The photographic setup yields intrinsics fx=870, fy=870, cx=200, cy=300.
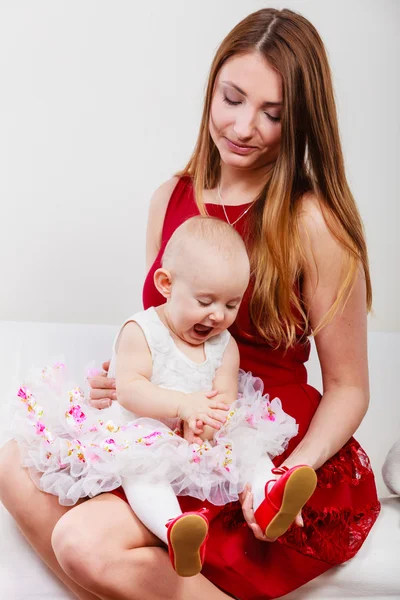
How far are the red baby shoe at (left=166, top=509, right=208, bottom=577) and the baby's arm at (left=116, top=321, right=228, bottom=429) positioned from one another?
24 centimetres

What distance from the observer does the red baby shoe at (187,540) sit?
4.65ft

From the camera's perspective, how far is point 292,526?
170 centimetres

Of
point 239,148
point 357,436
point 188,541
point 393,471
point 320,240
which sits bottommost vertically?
point 357,436

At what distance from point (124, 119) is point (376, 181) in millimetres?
1049

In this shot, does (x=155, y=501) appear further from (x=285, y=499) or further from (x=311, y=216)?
(x=311, y=216)

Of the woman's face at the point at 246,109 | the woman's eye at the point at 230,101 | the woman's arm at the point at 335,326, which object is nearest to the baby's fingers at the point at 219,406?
the woman's arm at the point at 335,326

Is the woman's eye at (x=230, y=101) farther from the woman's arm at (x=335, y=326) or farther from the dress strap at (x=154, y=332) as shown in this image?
the dress strap at (x=154, y=332)

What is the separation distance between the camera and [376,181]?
350 cm

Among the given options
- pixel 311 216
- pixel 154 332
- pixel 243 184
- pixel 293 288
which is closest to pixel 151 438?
pixel 154 332

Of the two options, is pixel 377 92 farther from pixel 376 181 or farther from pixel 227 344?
pixel 227 344

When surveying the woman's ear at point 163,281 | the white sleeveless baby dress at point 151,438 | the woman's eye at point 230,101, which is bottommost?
the white sleeveless baby dress at point 151,438

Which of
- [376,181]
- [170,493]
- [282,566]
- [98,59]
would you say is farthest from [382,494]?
[98,59]

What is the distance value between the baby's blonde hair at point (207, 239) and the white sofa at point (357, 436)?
67 centimetres

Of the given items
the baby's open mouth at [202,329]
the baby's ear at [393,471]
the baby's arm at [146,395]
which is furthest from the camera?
the baby's ear at [393,471]
